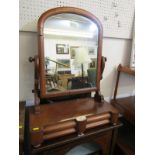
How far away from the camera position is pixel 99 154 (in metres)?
0.90

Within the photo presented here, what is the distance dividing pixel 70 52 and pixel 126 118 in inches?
30.1

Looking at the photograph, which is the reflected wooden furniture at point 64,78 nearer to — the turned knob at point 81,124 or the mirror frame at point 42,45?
the mirror frame at point 42,45

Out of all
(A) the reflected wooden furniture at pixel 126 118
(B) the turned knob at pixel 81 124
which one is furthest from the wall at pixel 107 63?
(B) the turned knob at pixel 81 124

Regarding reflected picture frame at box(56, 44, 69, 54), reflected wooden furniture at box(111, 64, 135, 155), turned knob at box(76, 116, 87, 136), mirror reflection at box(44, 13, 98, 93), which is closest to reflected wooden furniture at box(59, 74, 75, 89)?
mirror reflection at box(44, 13, 98, 93)

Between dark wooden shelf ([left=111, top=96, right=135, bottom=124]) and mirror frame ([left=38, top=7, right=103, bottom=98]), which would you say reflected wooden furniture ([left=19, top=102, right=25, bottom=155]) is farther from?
dark wooden shelf ([left=111, top=96, right=135, bottom=124])

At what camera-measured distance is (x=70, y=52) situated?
35.7 inches

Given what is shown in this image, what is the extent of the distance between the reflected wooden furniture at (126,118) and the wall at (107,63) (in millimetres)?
64

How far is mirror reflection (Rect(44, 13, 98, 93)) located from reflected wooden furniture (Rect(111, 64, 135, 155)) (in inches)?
14.4

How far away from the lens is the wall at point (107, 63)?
900 millimetres

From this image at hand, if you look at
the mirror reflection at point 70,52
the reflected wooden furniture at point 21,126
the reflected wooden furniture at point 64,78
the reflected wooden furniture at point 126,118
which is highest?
the mirror reflection at point 70,52
